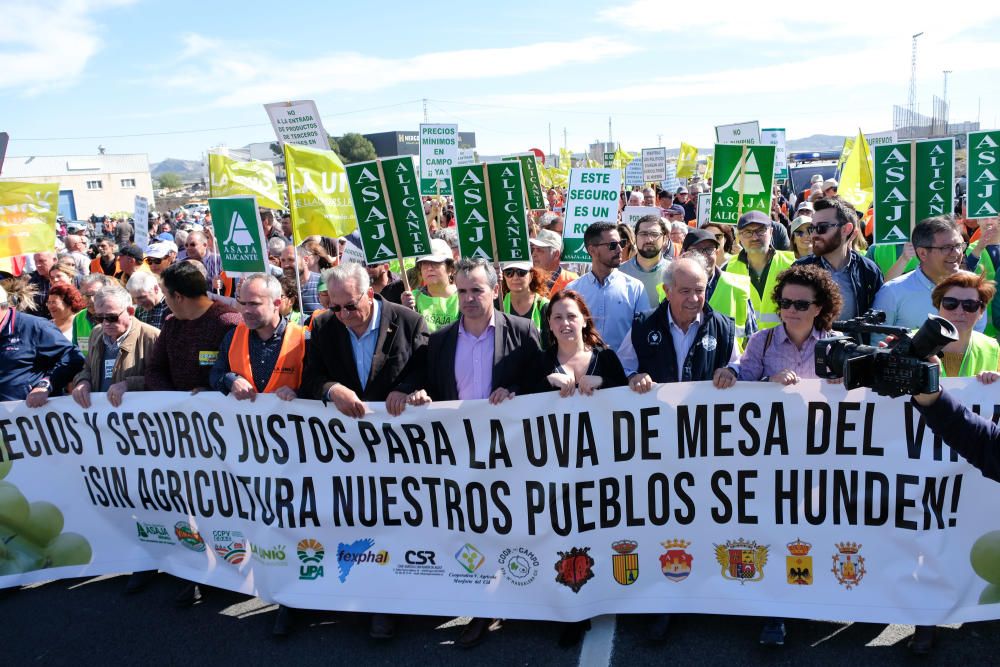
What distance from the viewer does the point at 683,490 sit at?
3.82 metres

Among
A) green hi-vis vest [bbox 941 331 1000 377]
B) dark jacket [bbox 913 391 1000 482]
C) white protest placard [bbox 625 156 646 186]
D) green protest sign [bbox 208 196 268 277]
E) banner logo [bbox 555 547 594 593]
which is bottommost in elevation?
banner logo [bbox 555 547 594 593]

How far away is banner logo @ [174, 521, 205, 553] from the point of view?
4.50 m

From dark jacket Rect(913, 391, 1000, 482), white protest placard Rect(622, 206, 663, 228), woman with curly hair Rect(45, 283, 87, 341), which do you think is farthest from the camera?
white protest placard Rect(622, 206, 663, 228)

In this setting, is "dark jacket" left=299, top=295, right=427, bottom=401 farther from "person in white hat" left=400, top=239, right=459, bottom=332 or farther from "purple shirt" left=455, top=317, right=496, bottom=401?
"person in white hat" left=400, top=239, right=459, bottom=332

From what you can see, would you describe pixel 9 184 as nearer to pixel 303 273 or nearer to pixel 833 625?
pixel 303 273

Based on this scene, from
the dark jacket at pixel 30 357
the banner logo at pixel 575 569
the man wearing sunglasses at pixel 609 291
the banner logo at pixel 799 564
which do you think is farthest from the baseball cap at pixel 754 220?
the dark jacket at pixel 30 357

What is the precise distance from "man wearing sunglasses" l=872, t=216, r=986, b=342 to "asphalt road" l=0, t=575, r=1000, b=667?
69.9 inches

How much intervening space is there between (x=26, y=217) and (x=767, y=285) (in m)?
6.67

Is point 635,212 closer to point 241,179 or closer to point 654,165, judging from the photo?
point 241,179

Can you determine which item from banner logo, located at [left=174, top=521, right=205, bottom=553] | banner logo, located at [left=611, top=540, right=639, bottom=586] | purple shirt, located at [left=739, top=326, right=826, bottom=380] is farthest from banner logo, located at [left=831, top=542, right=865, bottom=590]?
banner logo, located at [left=174, top=521, right=205, bottom=553]

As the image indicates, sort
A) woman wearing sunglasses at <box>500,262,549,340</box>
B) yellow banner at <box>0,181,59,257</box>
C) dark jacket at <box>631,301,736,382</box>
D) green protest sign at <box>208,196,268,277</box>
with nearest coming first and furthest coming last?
1. dark jacket at <box>631,301,736,382</box>
2. woman wearing sunglasses at <box>500,262,549,340</box>
3. green protest sign at <box>208,196,268,277</box>
4. yellow banner at <box>0,181,59,257</box>

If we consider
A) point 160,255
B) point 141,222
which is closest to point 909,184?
point 160,255

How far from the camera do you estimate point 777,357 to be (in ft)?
12.8

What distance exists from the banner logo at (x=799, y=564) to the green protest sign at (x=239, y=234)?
13.7 ft
